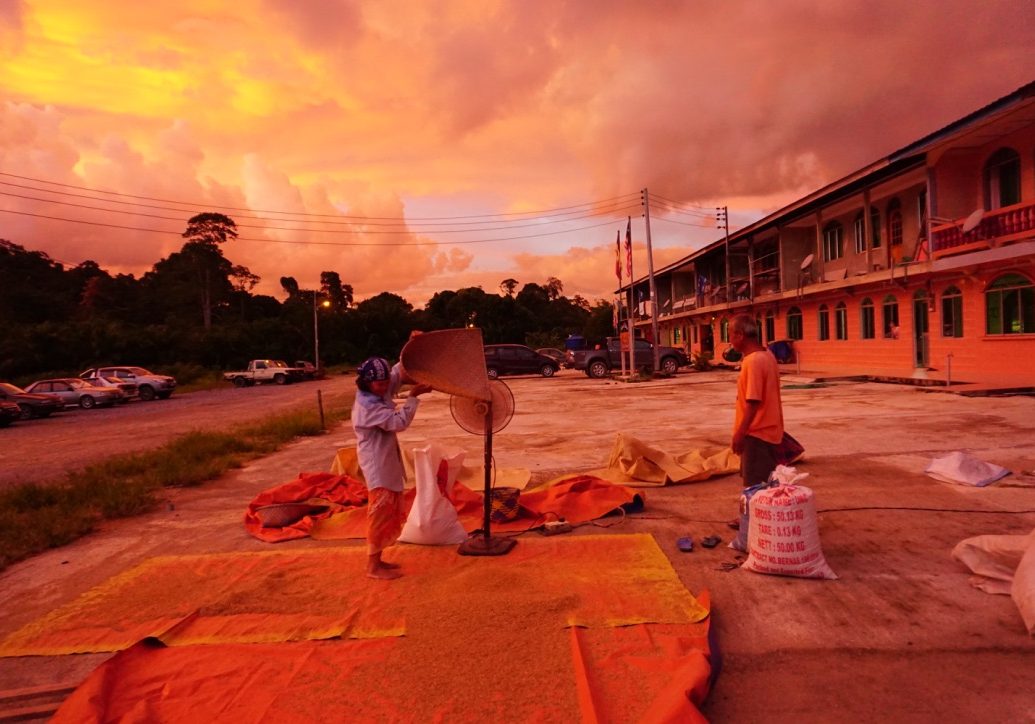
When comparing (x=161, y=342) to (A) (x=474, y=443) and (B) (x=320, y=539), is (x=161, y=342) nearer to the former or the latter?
(A) (x=474, y=443)

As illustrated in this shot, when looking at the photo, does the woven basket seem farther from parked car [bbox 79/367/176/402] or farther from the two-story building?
parked car [bbox 79/367/176/402]

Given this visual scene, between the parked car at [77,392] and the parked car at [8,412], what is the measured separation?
16.9 feet

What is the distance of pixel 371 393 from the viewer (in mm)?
4438

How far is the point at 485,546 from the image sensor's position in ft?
15.6

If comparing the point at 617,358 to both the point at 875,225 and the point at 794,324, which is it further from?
the point at 875,225

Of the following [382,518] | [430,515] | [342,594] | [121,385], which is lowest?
[342,594]

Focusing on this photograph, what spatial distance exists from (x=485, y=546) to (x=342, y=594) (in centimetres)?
114

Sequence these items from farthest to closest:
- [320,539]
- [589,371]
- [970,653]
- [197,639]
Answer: [589,371] → [320,539] → [197,639] → [970,653]

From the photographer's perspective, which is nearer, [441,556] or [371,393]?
[371,393]

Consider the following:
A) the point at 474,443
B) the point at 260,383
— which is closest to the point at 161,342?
the point at 260,383

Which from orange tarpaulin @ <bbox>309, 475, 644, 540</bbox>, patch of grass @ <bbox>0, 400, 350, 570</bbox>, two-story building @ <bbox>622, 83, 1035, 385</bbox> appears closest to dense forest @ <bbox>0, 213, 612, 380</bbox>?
two-story building @ <bbox>622, 83, 1035, 385</bbox>

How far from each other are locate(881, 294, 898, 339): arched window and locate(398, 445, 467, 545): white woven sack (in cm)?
1914

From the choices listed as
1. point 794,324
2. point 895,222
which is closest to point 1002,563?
point 895,222

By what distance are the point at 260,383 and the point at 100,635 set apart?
37.8m
